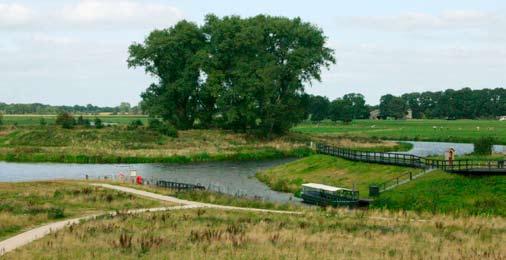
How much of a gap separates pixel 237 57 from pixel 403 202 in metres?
73.4

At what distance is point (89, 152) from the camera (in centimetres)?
9875

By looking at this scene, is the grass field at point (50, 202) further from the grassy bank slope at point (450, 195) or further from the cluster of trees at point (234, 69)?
the cluster of trees at point (234, 69)

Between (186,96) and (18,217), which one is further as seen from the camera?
(186,96)

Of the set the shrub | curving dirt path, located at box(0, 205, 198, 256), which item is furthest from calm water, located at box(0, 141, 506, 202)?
the shrub

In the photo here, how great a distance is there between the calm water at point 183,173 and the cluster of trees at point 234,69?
65.1 ft

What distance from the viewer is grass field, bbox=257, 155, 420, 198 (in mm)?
58031

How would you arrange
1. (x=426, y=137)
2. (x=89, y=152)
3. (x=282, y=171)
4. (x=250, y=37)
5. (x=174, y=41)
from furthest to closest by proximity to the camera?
(x=426, y=137) → (x=174, y=41) → (x=250, y=37) → (x=89, y=152) → (x=282, y=171)

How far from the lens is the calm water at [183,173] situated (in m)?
64.6

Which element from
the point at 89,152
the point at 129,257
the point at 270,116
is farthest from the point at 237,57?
the point at 129,257

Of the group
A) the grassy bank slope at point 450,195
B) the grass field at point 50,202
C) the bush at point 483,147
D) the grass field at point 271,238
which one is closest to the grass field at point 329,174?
the grassy bank slope at point 450,195

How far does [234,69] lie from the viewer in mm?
117125

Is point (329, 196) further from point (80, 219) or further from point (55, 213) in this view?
point (55, 213)

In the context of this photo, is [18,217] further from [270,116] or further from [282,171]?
[270,116]

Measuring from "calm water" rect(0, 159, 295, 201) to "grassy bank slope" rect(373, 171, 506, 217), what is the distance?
11.0m
